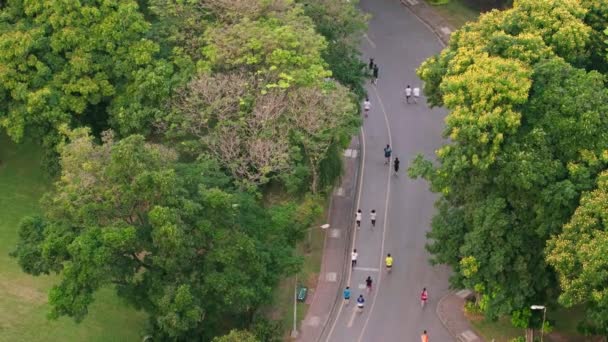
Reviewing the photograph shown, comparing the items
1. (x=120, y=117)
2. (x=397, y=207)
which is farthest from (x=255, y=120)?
(x=397, y=207)

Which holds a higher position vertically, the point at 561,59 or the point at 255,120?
the point at 561,59

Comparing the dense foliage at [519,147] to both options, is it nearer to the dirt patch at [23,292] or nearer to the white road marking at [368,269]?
the white road marking at [368,269]

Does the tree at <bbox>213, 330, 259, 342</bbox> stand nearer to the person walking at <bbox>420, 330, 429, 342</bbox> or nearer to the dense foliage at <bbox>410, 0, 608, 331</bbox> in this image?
the person walking at <bbox>420, 330, 429, 342</bbox>

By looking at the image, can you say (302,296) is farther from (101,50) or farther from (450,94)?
(101,50)

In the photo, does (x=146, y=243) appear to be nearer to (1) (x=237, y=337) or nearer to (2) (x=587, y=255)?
(1) (x=237, y=337)

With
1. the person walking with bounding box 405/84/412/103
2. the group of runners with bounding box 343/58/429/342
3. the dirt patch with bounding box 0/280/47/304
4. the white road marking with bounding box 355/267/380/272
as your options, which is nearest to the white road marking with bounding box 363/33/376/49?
the group of runners with bounding box 343/58/429/342

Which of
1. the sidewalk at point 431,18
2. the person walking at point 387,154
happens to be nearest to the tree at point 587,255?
the person walking at point 387,154
